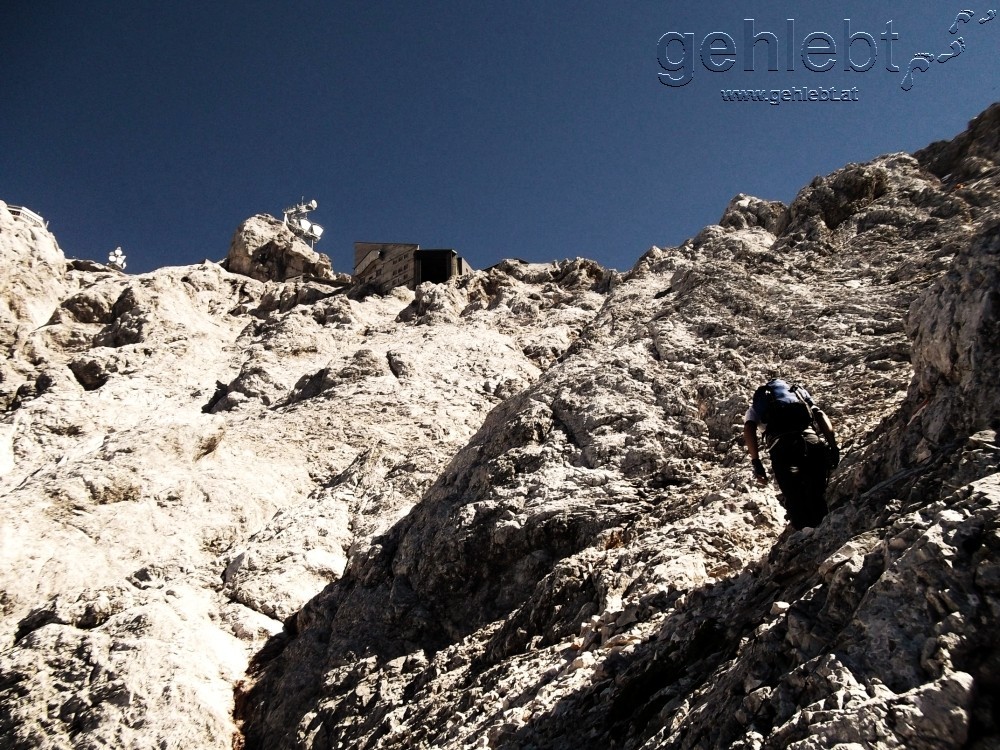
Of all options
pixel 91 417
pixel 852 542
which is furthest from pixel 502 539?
pixel 91 417

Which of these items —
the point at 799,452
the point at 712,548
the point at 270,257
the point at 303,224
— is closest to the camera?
the point at 799,452

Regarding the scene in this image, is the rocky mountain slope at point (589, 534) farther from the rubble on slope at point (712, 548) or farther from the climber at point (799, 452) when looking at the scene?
the climber at point (799, 452)

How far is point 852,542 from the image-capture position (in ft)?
18.2

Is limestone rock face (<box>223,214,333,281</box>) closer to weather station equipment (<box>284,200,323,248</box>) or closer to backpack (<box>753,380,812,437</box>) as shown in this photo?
weather station equipment (<box>284,200,323,248</box>)

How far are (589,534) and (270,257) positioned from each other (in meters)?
45.3

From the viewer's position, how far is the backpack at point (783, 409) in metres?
7.32

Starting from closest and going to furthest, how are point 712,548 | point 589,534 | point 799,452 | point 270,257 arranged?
point 799,452
point 712,548
point 589,534
point 270,257

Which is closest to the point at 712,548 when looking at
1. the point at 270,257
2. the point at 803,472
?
the point at 803,472

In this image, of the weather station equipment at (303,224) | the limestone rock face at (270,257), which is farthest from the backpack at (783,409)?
the weather station equipment at (303,224)

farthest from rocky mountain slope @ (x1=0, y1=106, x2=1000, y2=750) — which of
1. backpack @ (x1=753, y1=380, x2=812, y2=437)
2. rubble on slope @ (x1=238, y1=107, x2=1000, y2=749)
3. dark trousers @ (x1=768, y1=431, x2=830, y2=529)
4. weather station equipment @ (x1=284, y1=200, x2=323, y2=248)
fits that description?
weather station equipment @ (x1=284, y1=200, x2=323, y2=248)

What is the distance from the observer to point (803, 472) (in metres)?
7.28

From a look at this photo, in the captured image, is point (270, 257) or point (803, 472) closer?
point (803, 472)

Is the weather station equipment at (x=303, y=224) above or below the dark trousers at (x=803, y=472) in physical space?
above

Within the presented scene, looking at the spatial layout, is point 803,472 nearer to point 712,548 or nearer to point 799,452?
point 799,452
